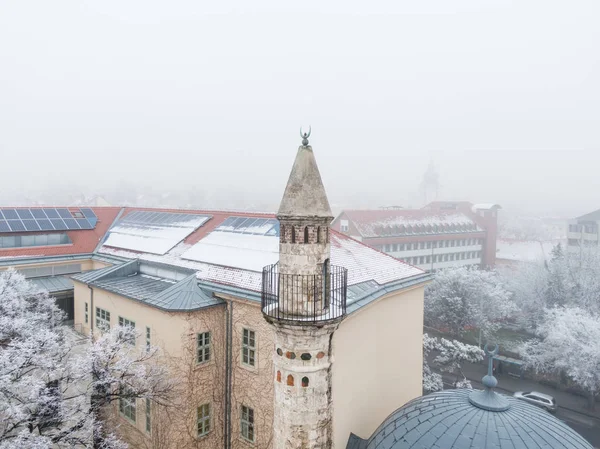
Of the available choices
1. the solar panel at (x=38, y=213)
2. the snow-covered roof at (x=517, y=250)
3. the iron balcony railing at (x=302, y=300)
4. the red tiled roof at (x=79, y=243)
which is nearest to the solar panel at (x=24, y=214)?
the solar panel at (x=38, y=213)

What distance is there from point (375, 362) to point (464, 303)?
Answer: 25.5 m

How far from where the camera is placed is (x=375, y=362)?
17500mm

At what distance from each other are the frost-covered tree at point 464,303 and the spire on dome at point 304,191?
106 feet

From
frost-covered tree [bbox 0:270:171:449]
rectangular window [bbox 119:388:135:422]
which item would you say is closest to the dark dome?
frost-covered tree [bbox 0:270:171:449]

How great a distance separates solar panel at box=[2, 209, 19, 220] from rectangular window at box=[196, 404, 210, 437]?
873 inches

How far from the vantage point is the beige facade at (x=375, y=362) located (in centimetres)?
1496

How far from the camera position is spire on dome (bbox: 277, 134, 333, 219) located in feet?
34.4

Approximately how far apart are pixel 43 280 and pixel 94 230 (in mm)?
5831

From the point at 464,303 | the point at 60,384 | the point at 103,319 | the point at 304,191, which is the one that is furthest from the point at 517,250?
the point at 60,384

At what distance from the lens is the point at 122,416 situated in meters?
18.9

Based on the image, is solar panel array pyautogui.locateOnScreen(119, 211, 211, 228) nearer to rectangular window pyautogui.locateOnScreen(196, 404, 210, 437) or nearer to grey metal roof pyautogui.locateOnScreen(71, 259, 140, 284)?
grey metal roof pyautogui.locateOnScreen(71, 259, 140, 284)

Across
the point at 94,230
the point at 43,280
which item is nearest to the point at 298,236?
the point at 43,280

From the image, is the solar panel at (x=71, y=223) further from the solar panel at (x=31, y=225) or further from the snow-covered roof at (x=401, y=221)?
the snow-covered roof at (x=401, y=221)

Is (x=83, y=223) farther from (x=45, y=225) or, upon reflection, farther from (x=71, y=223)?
(x=45, y=225)
